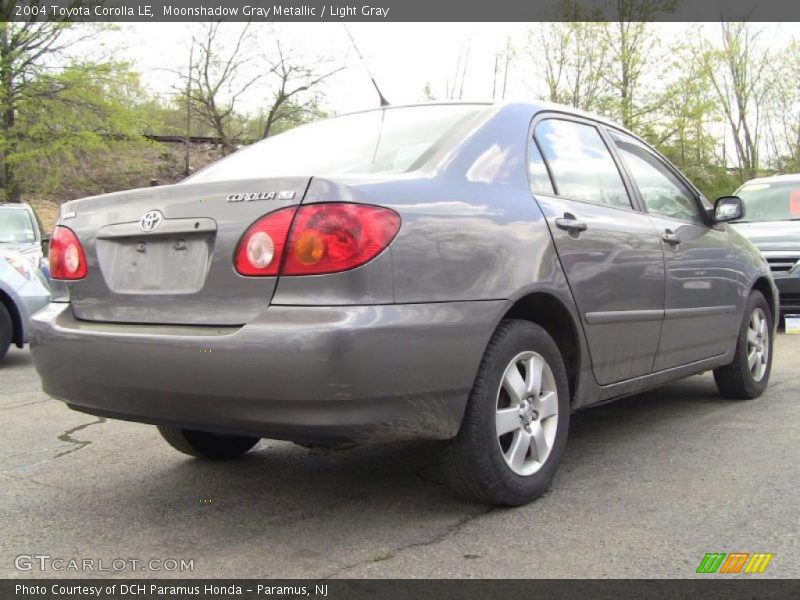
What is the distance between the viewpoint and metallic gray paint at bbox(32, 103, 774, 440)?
2.47 meters

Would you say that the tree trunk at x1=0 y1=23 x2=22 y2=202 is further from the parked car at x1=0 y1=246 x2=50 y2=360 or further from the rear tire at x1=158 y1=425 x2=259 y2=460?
the rear tire at x1=158 y1=425 x2=259 y2=460

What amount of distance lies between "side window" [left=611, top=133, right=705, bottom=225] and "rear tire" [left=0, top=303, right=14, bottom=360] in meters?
5.38

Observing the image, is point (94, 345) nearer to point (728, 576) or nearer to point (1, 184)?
point (728, 576)

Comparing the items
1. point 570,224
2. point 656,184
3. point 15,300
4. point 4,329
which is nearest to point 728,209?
point 656,184

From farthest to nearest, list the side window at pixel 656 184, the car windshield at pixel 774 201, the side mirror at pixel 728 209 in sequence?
1. the car windshield at pixel 774 201
2. the side mirror at pixel 728 209
3. the side window at pixel 656 184

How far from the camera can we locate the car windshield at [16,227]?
9250mm

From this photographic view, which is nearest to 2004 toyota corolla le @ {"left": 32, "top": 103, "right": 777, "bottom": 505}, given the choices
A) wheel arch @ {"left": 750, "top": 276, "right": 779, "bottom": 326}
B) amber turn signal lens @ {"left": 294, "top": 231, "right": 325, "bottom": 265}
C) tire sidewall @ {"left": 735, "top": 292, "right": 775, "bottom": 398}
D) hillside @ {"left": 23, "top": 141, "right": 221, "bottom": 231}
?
amber turn signal lens @ {"left": 294, "top": 231, "right": 325, "bottom": 265}

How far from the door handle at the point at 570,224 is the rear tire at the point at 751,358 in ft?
6.60

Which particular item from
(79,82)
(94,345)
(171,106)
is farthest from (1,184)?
(94,345)

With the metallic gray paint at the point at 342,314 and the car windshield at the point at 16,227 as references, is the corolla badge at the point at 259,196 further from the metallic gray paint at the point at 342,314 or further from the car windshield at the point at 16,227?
the car windshield at the point at 16,227

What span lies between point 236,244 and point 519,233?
3.48 ft

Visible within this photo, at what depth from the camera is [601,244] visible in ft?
11.5
